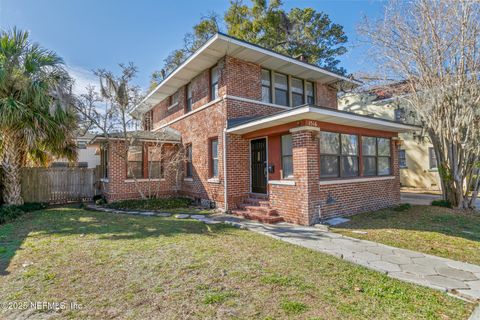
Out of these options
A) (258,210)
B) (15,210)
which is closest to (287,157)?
(258,210)

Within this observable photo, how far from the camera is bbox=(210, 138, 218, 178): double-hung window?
34.9 feet

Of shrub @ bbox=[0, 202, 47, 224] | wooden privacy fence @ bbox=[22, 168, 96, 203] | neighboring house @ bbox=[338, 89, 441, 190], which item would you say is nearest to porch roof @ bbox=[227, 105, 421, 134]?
shrub @ bbox=[0, 202, 47, 224]

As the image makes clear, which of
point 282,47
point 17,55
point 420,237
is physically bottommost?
point 420,237

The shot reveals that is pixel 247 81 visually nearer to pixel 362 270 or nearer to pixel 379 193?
pixel 379 193

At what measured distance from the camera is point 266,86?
1091cm

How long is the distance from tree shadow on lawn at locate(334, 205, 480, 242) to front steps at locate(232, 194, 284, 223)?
1923 millimetres

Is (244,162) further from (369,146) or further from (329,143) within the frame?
(369,146)

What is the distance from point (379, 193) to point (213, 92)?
25.3 ft

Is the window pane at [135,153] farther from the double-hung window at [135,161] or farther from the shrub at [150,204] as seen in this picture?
the shrub at [150,204]

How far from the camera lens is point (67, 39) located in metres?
Answer: 11.3

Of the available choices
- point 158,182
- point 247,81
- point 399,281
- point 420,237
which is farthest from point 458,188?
point 158,182

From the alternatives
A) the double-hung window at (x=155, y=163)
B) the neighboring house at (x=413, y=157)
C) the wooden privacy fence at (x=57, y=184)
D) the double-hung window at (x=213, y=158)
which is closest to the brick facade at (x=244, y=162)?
the double-hung window at (x=213, y=158)

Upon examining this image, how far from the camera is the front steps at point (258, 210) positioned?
8.04 m

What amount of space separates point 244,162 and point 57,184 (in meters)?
9.28
